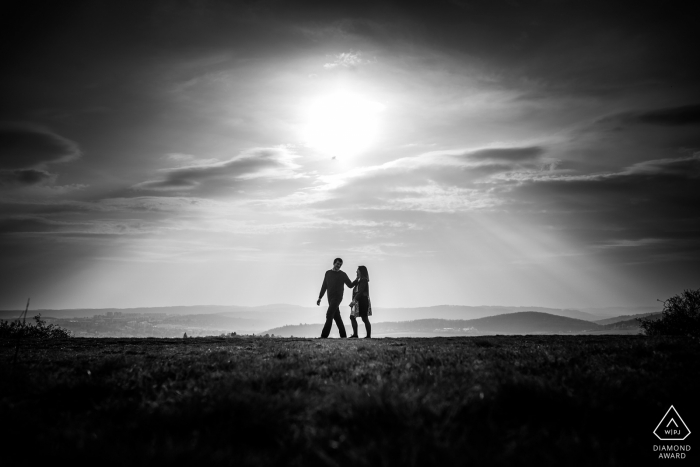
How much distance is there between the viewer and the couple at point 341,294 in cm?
1964

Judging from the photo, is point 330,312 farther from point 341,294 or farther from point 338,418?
point 338,418

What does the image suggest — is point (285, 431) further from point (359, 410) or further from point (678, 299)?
point (678, 299)

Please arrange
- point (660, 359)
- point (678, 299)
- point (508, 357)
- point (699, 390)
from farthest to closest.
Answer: point (678, 299), point (508, 357), point (660, 359), point (699, 390)

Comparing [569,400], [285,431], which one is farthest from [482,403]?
[285,431]

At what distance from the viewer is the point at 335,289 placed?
65.2 ft

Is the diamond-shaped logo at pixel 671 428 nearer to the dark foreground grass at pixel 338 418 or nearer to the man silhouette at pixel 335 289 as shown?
the dark foreground grass at pixel 338 418

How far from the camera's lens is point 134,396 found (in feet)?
15.0

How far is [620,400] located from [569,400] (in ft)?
1.95

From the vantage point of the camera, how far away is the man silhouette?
19.6 metres

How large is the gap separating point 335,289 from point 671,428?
664 inches

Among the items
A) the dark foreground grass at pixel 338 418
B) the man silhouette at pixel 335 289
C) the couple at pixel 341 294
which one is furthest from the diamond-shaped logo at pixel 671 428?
the man silhouette at pixel 335 289

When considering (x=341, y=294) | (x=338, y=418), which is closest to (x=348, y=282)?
(x=341, y=294)

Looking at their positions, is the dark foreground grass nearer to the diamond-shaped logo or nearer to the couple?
the diamond-shaped logo

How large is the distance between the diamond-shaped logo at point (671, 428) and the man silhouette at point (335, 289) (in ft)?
53.9
